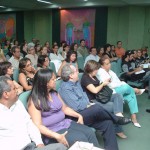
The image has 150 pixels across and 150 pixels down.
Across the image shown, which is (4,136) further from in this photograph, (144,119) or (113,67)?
(113,67)

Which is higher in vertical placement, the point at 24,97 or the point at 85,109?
the point at 24,97

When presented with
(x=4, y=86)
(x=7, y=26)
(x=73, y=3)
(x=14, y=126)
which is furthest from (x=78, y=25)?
(x=14, y=126)

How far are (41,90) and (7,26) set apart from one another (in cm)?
1132

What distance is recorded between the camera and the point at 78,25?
398 inches

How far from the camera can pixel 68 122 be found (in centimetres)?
234

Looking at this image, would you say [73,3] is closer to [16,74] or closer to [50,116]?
[16,74]

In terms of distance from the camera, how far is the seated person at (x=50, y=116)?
2.06 m

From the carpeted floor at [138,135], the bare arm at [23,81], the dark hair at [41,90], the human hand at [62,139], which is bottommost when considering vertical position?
the carpeted floor at [138,135]

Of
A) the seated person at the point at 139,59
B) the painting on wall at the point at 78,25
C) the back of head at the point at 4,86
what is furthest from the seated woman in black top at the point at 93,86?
the painting on wall at the point at 78,25

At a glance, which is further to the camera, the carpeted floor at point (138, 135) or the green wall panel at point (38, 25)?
the green wall panel at point (38, 25)

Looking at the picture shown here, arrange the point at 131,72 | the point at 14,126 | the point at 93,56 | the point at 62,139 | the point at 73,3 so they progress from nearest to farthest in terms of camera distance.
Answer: the point at 14,126
the point at 62,139
the point at 131,72
the point at 93,56
the point at 73,3

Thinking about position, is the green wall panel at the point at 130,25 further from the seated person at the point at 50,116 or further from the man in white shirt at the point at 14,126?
the man in white shirt at the point at 14,126

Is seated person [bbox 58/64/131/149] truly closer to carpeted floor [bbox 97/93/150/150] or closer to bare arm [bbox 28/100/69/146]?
carpeted floor [bbox 97/93/150/150]

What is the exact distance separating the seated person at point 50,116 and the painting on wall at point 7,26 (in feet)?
35.2
